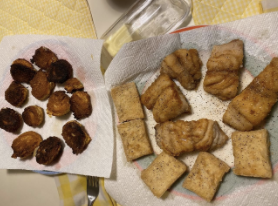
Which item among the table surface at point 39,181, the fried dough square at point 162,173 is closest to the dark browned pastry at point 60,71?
the table surface at point 39,181

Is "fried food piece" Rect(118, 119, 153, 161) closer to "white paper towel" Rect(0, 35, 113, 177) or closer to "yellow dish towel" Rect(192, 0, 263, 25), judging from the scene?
"white paper towel" Rect(0, 35, 113, 177)

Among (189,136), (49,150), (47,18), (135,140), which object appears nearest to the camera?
(189,136)

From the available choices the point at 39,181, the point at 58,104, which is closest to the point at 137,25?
the point at 58,104

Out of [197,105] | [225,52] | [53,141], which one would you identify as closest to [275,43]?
[225,52]

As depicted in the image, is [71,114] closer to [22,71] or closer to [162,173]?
[22,71]

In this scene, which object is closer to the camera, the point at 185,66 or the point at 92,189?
the point at 185,66

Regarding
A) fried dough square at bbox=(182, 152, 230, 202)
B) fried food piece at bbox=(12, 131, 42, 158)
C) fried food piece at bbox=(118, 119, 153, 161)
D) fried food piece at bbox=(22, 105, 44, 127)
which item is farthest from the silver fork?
fried dough square at bbox=(182, 152, 230, 202)
